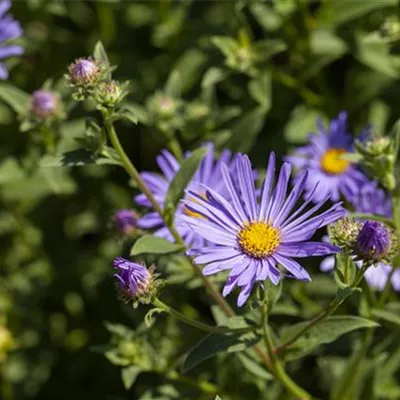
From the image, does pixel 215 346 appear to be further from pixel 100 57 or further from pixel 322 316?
pixel 100 57

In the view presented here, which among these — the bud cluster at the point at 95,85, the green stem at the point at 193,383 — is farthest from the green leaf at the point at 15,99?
the green stem at the point at 193,383

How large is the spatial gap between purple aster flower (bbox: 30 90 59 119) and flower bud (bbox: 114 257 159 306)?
1.35 m

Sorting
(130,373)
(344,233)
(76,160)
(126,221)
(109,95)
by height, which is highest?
(109,95)

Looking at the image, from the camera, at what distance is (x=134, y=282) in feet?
7.20

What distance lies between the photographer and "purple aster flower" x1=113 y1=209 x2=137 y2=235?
9.84ft

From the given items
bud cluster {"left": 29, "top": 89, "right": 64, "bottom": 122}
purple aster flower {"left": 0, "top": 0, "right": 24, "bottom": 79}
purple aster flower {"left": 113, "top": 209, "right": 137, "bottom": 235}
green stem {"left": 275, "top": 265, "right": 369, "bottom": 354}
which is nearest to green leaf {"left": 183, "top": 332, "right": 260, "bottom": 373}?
green stem {"left": 275, "top": 265, "right": 369, "bottom": 354}

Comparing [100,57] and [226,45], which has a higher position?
[100,57]

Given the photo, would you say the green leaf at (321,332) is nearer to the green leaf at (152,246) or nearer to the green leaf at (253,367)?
the green leaf at (253,367)

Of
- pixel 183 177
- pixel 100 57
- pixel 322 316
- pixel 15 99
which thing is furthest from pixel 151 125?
pixel 322 316

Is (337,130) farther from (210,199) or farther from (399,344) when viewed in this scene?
(210,199)

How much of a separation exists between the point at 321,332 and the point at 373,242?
521 mm

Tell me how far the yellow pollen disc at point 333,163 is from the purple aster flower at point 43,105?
113 centimetres

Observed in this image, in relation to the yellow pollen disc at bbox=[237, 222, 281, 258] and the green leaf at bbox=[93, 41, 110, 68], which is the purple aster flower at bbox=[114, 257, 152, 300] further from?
the green leaf at bbox=[93, 41, 110, 68]

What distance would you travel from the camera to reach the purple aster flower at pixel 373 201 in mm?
3178
